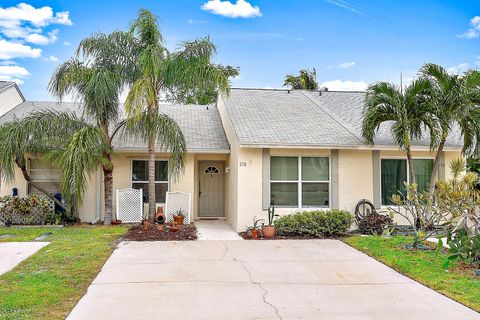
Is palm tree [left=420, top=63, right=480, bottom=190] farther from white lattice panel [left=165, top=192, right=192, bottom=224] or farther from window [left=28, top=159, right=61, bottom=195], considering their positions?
window [left=28, top=159, right=61, bottom=195]

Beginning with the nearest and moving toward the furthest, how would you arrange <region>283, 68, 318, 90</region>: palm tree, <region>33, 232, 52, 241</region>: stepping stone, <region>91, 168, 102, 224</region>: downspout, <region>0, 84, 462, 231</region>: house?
1. <region>33, 232, 52, 241</region>: stepping stone
2. <region>0, 84, 462, 231</region>: house
3. <region>91, 168, 102, 224</region>: downspout
4. <region>283, 68, 318, 90</region>: palm tree

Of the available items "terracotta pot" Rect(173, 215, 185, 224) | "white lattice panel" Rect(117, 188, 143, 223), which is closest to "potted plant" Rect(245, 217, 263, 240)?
"terracotta pot" Rect(173, 215, 185, 224)

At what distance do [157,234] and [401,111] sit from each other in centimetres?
729

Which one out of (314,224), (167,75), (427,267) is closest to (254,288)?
(427,267)

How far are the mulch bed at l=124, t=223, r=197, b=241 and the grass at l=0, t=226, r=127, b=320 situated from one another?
403 millimetres

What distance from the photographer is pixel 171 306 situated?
525 cm

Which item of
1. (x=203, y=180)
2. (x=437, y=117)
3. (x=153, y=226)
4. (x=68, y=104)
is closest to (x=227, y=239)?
(x=153, y=226)

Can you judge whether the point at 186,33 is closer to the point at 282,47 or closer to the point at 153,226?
the point at 153,226

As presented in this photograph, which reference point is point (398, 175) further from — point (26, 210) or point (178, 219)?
point (26, 210)

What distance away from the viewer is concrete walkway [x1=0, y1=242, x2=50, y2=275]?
24.5 feet

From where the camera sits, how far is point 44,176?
43.3ft

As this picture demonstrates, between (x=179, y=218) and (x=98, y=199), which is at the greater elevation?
(x=98, y=199)

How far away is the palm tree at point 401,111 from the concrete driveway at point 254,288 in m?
3.95

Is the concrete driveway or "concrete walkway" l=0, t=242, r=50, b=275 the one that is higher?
"concrete walkway" l=0, t=242, r=50, b=275
